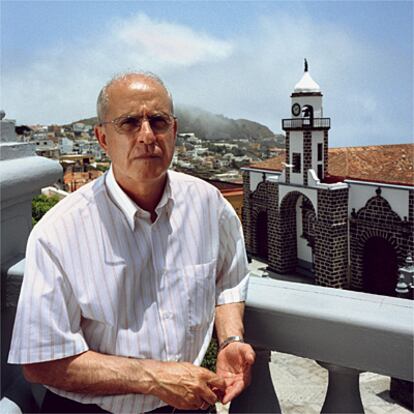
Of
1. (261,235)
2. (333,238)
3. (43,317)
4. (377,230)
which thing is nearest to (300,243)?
(261,235)

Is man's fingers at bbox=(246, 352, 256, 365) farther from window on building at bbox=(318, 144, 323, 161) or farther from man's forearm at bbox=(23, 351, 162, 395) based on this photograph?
window on building at bbox=(318, 144, 323, 161)

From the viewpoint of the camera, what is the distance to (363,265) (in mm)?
13992

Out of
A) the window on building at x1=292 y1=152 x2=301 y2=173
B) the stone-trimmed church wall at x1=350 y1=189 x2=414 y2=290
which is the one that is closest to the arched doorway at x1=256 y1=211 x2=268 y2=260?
the window on building at x1=292 y1=152 x2=301 y2=173

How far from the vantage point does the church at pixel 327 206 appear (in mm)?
13242

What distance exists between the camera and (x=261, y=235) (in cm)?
1784

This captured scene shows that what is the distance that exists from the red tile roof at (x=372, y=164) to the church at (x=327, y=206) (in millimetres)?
25

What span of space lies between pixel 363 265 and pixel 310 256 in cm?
225

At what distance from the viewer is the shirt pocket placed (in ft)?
3.59

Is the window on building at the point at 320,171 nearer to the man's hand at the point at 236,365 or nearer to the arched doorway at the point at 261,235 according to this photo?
the arched doorway at the point at 261,235

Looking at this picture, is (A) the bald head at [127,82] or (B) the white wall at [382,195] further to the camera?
(B) the white wall at [382,195]

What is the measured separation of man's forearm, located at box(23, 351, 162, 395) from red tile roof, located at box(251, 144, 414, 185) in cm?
1257

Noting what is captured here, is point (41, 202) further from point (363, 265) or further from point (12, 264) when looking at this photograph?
point (12, 264)

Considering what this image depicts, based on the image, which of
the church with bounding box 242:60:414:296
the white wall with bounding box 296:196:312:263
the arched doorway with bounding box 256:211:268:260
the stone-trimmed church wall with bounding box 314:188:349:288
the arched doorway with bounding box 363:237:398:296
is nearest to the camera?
the church with bounding box 242:60:414:296

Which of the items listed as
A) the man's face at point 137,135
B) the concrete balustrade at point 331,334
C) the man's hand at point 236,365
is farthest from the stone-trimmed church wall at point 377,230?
the man's face at point 137,135
